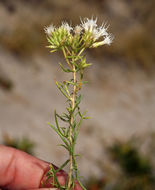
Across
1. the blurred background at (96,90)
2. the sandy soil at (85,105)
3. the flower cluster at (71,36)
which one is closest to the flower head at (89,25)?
the flower cluster at (71,36)

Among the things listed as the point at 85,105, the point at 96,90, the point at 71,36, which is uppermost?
the point at 96,90

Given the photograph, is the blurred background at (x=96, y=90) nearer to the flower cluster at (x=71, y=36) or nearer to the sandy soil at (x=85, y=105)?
the sandy soil at (x=85, y=105)

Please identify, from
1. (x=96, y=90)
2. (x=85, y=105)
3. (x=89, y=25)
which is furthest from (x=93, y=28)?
(x=96, y=90)

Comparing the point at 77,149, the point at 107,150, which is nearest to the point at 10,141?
the point at 77,149

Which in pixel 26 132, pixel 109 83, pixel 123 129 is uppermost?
pixel 109 83

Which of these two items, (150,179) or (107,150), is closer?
(150,179)

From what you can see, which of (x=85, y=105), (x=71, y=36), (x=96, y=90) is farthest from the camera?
(x=96, y=90)

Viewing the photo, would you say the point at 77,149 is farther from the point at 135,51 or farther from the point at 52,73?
the point at 135,51

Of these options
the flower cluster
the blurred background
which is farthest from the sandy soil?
the flower cluster

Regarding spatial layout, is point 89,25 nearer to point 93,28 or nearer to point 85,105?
point 93,28
